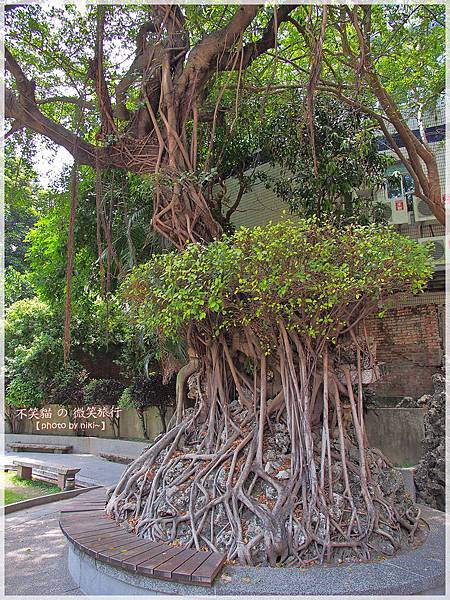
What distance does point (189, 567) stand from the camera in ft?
10.9

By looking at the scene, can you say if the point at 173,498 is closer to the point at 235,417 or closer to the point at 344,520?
the point at 235,417

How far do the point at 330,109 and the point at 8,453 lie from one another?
435 inches

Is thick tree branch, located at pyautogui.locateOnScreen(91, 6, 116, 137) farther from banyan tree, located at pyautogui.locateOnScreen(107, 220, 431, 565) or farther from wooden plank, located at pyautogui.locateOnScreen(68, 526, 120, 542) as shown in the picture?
wooden plank, located at pyautogui.locateOnScreen(68, 526, 120, 542)

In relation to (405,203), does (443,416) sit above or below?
below

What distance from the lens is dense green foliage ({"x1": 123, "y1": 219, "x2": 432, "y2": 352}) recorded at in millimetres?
3887

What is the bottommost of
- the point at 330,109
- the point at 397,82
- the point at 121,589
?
the point at 121,589

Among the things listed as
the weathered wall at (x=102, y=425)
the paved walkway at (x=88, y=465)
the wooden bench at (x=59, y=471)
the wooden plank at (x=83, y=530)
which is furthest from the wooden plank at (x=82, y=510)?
the weathered wall at (x=102, y=425)

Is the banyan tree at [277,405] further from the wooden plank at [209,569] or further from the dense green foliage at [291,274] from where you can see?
the wooden plank at [209,569]

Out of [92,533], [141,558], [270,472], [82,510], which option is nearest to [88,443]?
[82,510]

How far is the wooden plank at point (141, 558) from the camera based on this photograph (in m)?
3.36

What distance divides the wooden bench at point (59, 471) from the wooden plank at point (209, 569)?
4907 millimetres

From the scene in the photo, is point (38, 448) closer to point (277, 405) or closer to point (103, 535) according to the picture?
point (103, 535)

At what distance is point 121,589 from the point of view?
3455 millimetres

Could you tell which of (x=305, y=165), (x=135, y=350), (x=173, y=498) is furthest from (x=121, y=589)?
(x=135, y=350)
